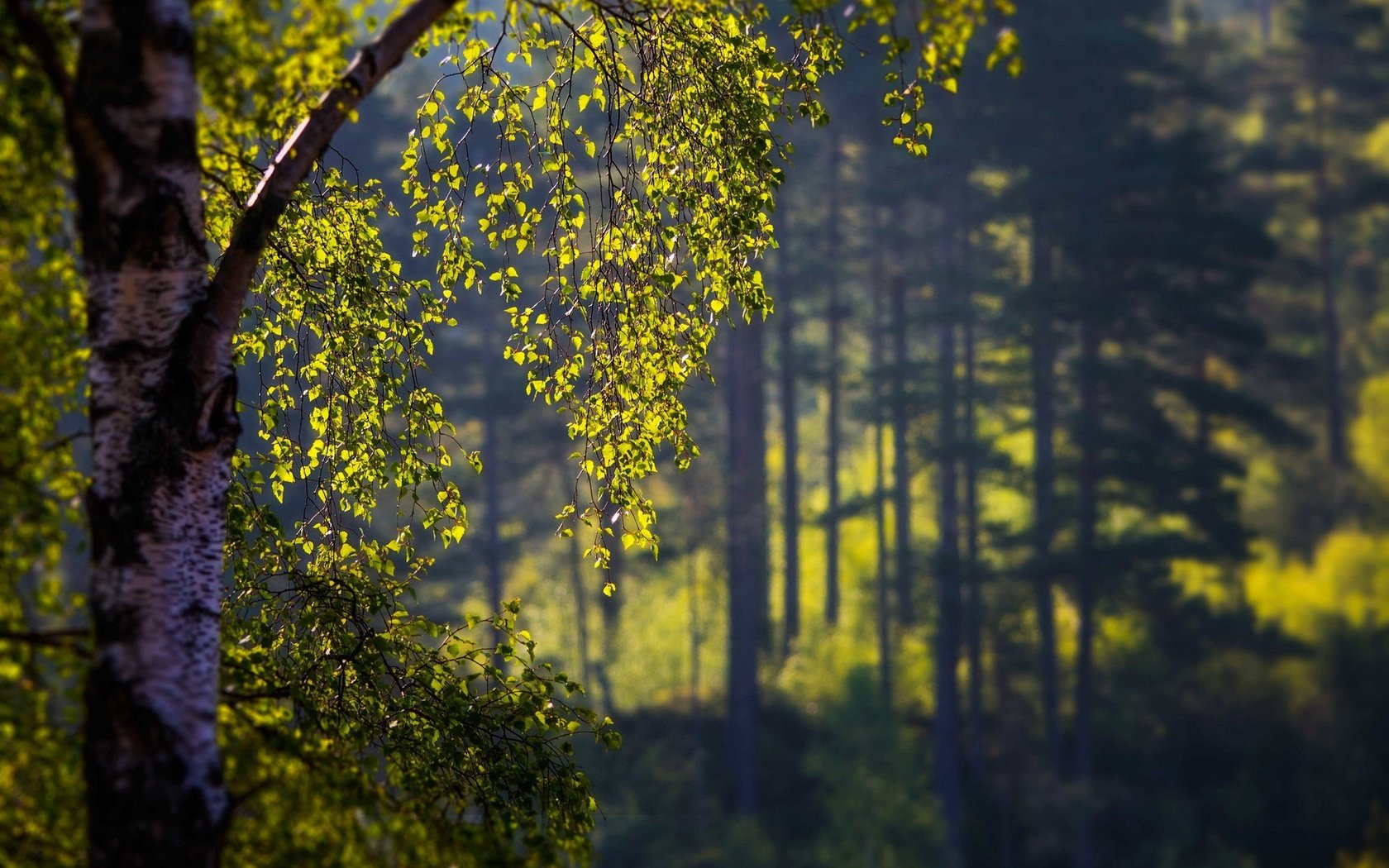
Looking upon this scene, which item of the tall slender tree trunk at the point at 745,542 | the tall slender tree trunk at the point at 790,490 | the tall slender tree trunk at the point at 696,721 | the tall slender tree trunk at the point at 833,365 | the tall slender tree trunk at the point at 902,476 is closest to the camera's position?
the tall slender tree trunk at the point at 696,721

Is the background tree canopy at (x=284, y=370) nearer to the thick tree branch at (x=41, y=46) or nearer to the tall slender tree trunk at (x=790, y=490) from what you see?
the thick tree branch at (x=41, y=46)

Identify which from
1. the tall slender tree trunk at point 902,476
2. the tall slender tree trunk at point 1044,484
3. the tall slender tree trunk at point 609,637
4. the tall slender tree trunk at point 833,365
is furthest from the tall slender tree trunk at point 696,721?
the tall slender tree trunk at point 1044,484

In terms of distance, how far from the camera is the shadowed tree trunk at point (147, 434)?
130 inches

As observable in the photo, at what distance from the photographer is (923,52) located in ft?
13.3

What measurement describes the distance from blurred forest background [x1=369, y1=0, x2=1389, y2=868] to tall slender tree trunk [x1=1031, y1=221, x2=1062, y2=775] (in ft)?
0.28

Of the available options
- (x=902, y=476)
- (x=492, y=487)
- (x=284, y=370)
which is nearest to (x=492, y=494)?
(x=492, y=487)

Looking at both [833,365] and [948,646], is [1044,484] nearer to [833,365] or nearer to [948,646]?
[948,646]

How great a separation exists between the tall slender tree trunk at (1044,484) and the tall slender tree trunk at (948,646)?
5.49 feet

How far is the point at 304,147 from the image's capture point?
4023 mm

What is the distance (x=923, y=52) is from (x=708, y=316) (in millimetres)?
1879

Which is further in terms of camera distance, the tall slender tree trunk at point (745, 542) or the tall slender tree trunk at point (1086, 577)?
the tall slender tree trunk at point (745, 542)

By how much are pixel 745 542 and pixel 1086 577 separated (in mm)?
6981

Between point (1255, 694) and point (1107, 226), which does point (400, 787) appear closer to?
point (1107, 226)

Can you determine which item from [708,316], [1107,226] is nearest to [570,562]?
[1107,226]
